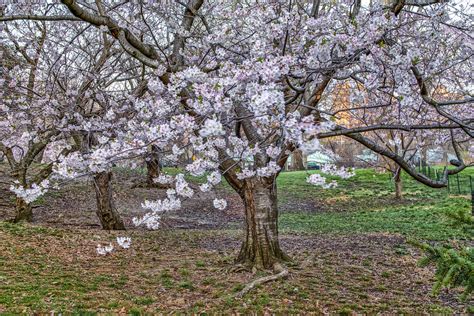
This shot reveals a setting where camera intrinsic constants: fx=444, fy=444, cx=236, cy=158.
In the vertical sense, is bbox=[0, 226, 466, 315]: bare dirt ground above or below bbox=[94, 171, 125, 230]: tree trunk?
below

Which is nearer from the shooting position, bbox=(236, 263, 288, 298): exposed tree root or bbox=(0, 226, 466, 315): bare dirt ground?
bbox=(0, 226, 466, 315): bare dirt ground

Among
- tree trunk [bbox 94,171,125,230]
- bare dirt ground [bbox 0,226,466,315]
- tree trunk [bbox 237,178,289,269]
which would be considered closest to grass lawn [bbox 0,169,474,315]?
bare dirt ground [bbox 0,226,466,315]

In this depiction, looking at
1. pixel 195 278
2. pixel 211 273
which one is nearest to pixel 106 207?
pixel 211 273

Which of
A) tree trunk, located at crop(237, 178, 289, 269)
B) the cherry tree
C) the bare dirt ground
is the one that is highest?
the cherry tree

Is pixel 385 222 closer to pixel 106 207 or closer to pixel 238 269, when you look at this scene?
pixel 238 269

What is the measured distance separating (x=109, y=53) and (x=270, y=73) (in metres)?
5.41

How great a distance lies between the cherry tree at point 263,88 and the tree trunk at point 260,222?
13 millimetres

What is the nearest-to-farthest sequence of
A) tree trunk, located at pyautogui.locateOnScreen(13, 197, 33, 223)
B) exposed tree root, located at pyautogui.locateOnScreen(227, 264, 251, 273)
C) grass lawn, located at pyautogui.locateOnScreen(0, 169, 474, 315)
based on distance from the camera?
1. grass lawn, located at pyautogui.locateOnScreen(0, 169, 474, 315)
2. exposed tree root, located at pyautogui.locateOnScreen(227, 264, 251, 273)
3. tree trunk, located at pyautogui.locateOnScreen(13, 197, 33, 223)

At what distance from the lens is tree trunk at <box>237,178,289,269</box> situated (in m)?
5.56

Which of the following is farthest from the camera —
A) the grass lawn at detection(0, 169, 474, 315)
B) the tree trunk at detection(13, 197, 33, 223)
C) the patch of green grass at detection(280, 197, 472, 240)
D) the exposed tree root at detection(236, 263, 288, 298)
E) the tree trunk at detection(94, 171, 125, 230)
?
the patch of green grass at detection(280, 197, 472, 240)

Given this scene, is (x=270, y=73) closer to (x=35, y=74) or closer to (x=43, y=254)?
(x=43, y=254)

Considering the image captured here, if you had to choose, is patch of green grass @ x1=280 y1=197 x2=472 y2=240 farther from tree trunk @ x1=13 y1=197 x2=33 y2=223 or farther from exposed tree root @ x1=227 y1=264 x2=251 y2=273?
tree trunk @ x1=13 y1=197 x2=33 y2=223

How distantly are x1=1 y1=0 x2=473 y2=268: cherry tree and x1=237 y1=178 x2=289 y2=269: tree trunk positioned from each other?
13 millimetres

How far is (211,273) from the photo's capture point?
5.57m
